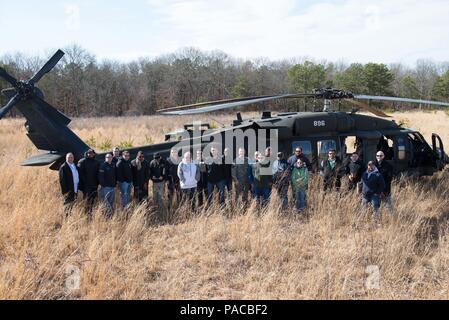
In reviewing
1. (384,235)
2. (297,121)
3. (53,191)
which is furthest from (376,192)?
(53,191)

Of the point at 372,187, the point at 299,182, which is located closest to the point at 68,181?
the point at 299,182

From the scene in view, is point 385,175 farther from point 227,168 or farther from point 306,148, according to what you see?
point 227,168

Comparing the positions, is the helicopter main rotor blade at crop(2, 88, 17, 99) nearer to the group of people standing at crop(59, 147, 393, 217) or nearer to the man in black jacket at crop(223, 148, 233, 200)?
the group of people standing at crop(59, 147, 393, 217)

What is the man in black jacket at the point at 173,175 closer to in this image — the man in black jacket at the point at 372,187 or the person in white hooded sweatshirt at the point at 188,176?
the person in white hooded sweatshirt at the point at 188,176

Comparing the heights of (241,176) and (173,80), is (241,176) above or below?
below

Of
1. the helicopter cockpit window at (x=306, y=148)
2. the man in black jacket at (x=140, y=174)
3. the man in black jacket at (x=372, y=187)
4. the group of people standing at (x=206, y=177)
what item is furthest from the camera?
the helicopter cockpit window at (x=306, y=148)

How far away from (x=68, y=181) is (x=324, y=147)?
19.7 ft

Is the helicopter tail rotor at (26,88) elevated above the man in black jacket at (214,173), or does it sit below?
above

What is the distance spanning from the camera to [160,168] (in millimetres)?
8859

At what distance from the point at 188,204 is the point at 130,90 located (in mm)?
59208

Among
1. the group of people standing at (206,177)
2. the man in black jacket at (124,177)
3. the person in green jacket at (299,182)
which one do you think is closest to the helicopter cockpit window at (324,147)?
the group of people standing at (206,177)

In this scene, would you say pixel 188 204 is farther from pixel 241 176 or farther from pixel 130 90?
pixel 130 90

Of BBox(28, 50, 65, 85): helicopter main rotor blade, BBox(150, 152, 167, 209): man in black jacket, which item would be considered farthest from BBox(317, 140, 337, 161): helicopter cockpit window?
BBox(28, 50, 65, 85): helicopter main rotor blade

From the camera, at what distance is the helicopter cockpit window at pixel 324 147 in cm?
991
